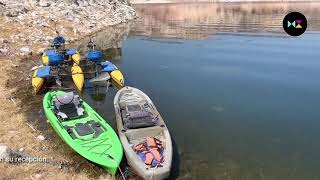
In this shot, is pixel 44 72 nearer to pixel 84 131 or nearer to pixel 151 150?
pixel 84 131

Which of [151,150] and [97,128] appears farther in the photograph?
[97,128]

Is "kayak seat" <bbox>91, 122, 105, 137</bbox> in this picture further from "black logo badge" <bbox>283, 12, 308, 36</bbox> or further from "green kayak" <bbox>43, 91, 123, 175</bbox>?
"black logo badge" <bbox>283, 12, 308, 36</bbox>

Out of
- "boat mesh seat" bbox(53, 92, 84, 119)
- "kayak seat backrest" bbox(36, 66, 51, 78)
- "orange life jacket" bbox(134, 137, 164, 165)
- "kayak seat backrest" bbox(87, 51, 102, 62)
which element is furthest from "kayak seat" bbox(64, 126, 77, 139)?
"kayak seat backrest" bbox(87, 51, 102, 62)

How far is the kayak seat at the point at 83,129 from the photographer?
17.0 m

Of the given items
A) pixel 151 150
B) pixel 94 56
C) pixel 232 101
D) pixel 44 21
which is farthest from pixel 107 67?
pixel 44 21

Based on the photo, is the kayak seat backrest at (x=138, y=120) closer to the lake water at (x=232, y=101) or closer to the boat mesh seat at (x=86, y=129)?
the boat mesh seat at (x=86, y=129)

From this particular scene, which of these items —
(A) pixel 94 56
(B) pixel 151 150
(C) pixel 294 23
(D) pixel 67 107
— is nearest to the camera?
(B) pixel 151 150

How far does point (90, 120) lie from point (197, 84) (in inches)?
484

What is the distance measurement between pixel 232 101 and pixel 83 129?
11351 mm

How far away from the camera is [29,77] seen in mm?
28344

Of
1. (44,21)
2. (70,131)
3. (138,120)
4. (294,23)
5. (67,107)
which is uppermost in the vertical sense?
(44,21)

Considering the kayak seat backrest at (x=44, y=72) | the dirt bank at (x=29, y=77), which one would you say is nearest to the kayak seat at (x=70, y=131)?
the dirt bank at (x=29, y=77)

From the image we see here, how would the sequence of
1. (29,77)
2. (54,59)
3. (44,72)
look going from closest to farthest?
(54,59) → (44,72) → (29,77)

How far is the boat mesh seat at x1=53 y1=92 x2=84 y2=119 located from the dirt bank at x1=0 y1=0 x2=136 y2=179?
3.93 feet
